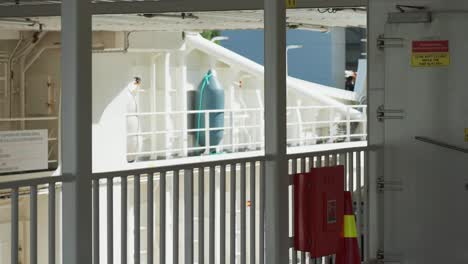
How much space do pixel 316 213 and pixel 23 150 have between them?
10.6 m

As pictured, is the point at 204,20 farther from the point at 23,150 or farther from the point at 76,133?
the point at 76,133

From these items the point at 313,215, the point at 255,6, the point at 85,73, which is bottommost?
the point at 313,215

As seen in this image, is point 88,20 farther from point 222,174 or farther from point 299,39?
point 299,39

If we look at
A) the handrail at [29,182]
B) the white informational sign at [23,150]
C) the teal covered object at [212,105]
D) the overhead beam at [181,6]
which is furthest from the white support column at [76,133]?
the teal covered object at [212,105]

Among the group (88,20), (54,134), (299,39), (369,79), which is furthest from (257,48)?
(88,20)

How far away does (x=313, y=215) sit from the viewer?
704 cm

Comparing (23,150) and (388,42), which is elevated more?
(388,42)

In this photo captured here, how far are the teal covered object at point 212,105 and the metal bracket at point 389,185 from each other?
47.5 ft

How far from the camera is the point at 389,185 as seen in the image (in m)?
7.79

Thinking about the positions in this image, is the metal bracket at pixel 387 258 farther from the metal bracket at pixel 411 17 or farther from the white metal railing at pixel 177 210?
the metal bracket at pixel 411 17

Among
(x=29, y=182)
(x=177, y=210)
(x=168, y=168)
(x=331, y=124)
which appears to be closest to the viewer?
(x=29, y=182)

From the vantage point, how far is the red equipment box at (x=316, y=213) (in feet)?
22.9

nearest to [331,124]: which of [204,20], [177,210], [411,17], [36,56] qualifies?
[36,56]

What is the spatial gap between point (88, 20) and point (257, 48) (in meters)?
33.2
